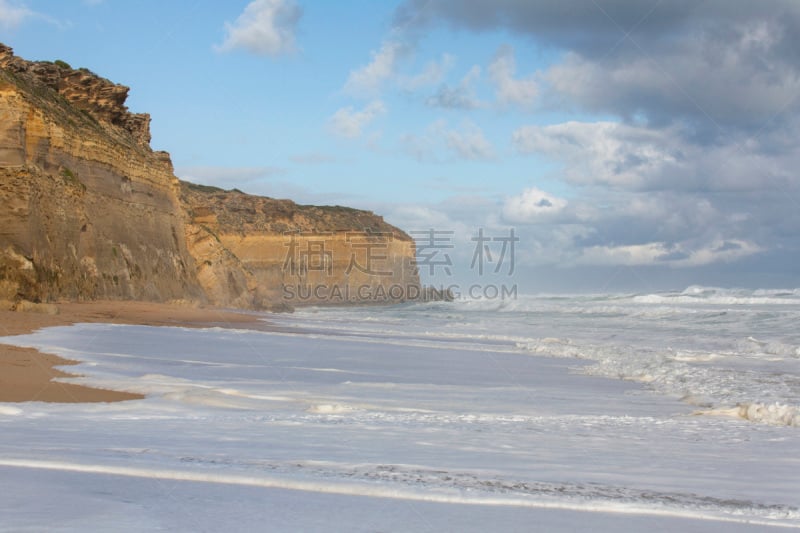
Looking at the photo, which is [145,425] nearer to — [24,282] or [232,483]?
[232,483]

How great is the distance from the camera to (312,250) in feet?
271

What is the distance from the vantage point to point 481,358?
1223 cm

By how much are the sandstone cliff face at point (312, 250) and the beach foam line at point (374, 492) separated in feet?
230

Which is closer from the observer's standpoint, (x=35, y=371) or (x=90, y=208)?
(x=35, y=371)

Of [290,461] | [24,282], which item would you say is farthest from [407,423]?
[24,282]

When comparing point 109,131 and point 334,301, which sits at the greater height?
point 109,131

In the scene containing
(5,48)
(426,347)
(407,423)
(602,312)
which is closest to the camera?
(407,423)

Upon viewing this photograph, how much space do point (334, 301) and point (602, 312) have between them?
4018cm

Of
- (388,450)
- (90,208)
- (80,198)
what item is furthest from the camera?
(90,208)

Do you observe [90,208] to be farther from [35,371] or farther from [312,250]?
[312,250]

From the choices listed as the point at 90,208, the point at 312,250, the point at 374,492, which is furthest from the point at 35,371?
the point at 312,250

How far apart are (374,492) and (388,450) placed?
0.99m

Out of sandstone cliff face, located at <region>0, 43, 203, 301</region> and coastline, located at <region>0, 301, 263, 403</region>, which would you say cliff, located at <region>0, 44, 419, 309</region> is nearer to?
sandstone cliff face, located at <region>0, 43, 203, 301</region>

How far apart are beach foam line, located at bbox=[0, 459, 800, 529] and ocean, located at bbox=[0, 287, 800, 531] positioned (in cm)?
1
